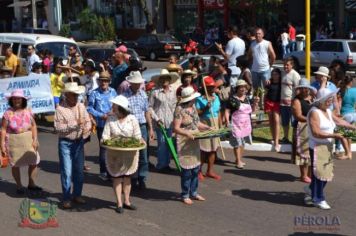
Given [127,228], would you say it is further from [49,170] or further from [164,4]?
[164,4]

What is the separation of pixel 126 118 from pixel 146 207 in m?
1.26

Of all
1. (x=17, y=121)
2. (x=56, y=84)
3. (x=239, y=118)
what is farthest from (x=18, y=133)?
(x=56, y=84)

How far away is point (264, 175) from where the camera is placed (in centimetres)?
1046

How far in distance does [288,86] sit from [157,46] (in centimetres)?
2399

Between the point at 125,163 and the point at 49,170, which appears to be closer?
the point at 125,163

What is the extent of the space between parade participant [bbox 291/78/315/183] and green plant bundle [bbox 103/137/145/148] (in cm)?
269

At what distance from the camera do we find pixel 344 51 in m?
26.6

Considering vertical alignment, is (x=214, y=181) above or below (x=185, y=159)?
below

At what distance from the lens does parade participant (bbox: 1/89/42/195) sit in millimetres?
9070

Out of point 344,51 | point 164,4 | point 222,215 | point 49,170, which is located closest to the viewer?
point 222,215

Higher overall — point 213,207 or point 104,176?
point 104,176

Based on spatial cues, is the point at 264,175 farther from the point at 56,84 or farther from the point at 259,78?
the point at 56,84

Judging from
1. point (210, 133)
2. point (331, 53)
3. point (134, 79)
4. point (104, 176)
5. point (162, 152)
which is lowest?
point (104, 176)

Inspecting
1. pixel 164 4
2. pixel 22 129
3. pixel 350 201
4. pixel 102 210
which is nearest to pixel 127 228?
pixel 102 210
